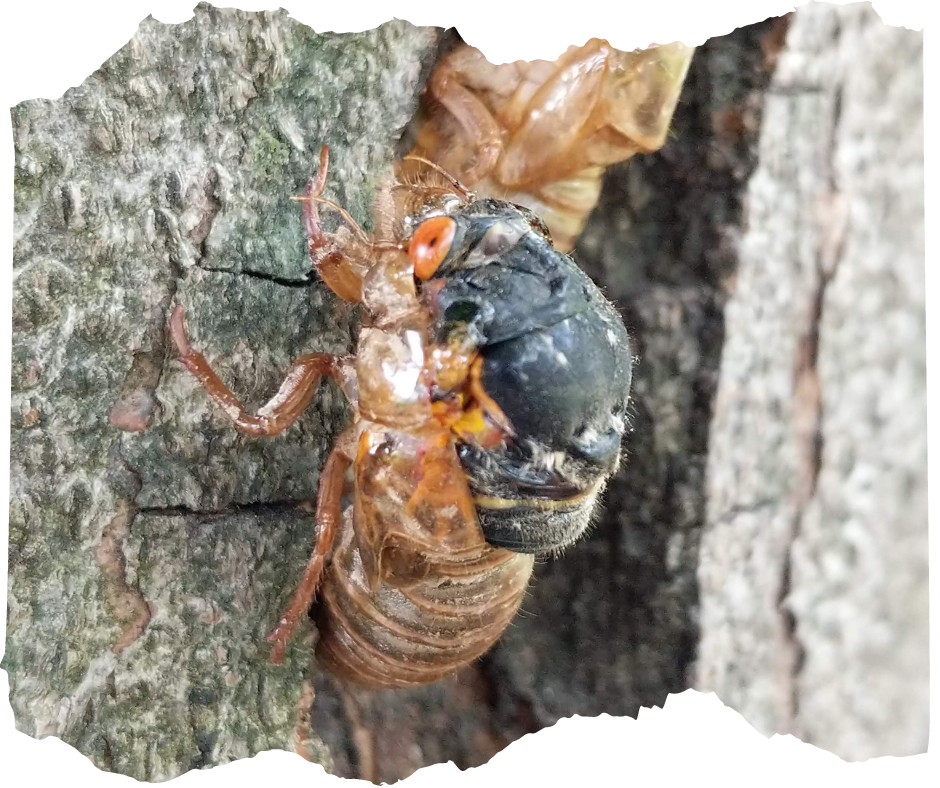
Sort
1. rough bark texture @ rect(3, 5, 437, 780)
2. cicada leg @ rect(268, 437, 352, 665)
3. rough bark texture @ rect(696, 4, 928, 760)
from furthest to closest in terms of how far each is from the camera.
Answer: rough bark texture @ rect(696, 4, 928, 760)
cicada leg @ rect(268, 437, 352, 665)
rough bark texture @ rect(3, 5, 437, 780)

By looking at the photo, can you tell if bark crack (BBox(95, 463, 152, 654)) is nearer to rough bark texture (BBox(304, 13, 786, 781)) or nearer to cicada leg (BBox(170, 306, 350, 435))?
cicada leg (BBox(170, 306, 350, 435))

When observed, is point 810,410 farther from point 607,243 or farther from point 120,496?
point 120,496

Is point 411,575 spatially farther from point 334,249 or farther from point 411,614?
point 334,249

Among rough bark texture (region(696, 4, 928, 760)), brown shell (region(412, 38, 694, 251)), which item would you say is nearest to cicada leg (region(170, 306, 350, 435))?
brown shell (region(412, 38, 694, 251))

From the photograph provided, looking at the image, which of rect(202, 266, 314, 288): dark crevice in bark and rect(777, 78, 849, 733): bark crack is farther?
rect(777, 78, 849, 733): bark crack

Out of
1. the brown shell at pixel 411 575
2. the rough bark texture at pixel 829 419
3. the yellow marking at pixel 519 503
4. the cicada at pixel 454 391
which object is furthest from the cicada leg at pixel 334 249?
the rough bark texture at pixel 829 419

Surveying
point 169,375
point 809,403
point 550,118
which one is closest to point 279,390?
point 169,375

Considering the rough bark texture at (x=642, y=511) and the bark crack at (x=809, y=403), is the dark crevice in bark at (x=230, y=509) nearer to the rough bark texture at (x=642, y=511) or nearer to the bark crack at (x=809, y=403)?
the rough bark texture at (x=642, y=511)
